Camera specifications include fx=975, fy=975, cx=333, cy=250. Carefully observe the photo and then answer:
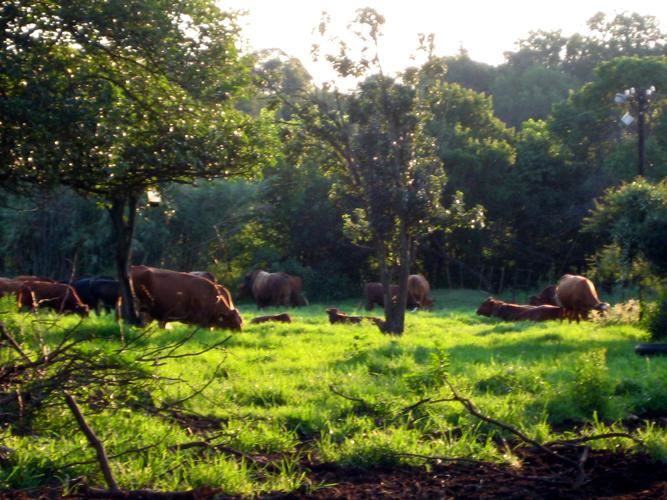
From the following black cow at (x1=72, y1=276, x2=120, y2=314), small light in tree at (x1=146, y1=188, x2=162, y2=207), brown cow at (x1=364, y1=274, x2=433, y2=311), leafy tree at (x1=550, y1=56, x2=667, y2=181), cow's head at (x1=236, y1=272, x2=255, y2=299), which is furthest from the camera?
leafy tree at (x1=550, y1=56, x2=667, y2=181)

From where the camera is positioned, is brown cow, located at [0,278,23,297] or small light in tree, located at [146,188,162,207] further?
brown cow, located at [0,278,23,297]

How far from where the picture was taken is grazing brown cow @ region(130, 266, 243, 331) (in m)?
19.1

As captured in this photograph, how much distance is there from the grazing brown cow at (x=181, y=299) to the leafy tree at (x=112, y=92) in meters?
6.05

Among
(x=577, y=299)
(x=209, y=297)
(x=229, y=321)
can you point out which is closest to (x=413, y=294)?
(x=577, y=299)

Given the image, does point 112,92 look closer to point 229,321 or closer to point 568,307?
point 229,321

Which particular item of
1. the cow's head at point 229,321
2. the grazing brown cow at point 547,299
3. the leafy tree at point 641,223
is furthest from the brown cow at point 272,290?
the leafy tree at point 641,223

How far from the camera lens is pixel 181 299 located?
62.1ft

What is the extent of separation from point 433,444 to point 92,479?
8.51 feet

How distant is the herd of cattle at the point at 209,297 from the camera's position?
62.7ft

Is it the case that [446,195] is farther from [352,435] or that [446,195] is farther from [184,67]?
[352,435]

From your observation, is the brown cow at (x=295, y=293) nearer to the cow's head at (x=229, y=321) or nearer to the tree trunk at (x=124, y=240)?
the cow's head at (x=229, y=321)

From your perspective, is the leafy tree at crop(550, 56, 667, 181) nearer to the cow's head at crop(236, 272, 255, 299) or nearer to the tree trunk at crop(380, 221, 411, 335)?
the cow's head at crop(236, 272, 255, 299)

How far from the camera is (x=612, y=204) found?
2050 cm

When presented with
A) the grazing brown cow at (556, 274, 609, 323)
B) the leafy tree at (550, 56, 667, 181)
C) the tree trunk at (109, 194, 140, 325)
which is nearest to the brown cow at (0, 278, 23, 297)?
the tree trunk at (109, 194, 140, 325)
